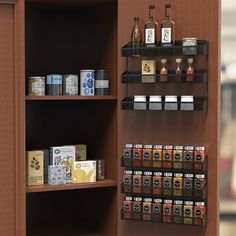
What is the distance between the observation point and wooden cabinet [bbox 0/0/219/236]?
2.53m

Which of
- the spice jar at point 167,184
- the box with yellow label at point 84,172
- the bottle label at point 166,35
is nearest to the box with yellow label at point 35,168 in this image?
the box with yellow label at point 84,172

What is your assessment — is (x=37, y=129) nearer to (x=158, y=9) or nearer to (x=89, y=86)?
(x=89, y=86)

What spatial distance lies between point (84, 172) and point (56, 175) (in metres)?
0.16

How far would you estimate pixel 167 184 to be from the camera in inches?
100

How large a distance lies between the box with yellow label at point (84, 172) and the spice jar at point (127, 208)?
260 millimetres

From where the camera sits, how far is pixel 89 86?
9.18ft

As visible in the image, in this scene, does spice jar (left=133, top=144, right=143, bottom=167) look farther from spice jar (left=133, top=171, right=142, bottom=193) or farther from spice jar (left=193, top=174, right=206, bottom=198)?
spice jar (left=193, top=174, right=206, bottom=198)

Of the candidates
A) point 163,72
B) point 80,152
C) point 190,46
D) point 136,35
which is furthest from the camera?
point 80,152

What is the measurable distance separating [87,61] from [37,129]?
19.8 inches

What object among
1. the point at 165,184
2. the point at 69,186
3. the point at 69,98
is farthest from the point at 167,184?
the point at 69,98

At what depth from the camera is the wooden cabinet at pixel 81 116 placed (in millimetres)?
2525

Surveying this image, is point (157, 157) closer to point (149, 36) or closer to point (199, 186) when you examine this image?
point (199, 186)
